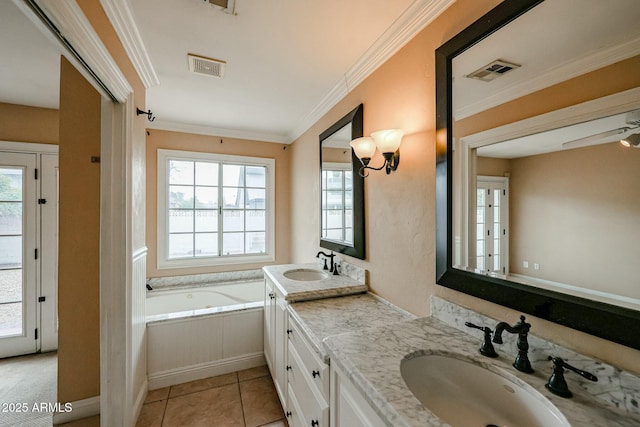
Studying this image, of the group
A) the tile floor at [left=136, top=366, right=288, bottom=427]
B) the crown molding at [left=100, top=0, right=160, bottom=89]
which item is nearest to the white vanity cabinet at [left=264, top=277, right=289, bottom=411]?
the tile floor at [left=136, top=366, right=288, bottom=427]

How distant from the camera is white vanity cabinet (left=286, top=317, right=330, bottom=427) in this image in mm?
1091

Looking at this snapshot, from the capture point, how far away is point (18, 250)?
255 cm

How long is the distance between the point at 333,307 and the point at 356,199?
32.4 inches

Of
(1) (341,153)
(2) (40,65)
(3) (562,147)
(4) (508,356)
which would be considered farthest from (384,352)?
(2) (40,65)

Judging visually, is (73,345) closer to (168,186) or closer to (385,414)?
(168,186)

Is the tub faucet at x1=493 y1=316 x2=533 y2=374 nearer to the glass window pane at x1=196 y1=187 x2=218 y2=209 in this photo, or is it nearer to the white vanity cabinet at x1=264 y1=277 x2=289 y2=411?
the white vanity cabinet at x1=264 y1=277 x2=289 y2=411

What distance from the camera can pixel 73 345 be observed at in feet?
5.81

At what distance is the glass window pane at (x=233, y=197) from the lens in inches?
140

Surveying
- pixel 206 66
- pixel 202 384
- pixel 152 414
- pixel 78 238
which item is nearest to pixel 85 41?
pixel 206 66

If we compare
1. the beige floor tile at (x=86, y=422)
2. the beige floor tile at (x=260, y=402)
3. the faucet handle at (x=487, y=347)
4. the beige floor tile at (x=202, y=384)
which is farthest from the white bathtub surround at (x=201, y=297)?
the faucet handle at (x=487, y=347)

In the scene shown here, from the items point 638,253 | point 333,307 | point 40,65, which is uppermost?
point 40,65

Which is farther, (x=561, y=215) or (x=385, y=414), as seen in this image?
(x=561, y=215)

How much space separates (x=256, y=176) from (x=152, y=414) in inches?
109

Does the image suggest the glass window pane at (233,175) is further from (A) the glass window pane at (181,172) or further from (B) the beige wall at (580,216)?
(B) the beige wall at (580,216)
